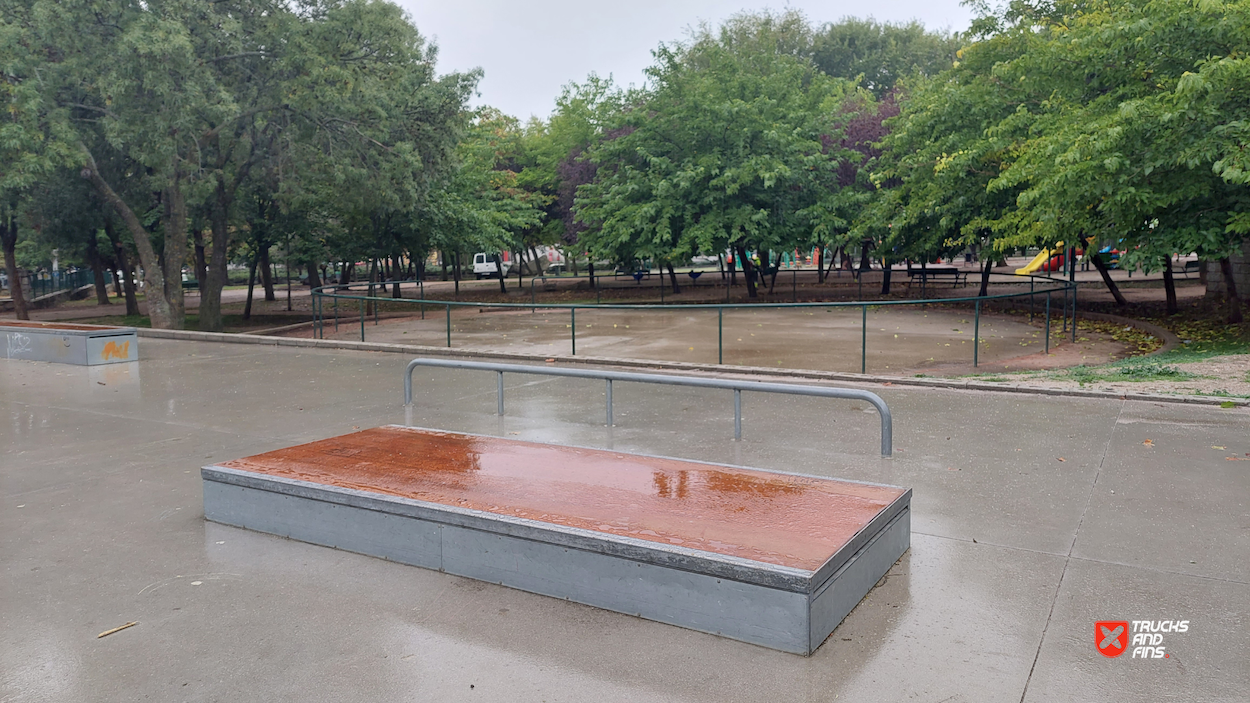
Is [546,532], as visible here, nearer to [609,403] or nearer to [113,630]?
[113,630]

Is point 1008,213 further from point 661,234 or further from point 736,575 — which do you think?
point 736,575

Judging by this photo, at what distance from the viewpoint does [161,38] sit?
18281 millimetres

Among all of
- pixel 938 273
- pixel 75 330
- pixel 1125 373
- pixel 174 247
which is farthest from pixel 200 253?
pixel 1125 373

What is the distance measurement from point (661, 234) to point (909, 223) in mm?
7108

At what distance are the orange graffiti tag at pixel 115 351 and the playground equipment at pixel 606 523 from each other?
31.4 ft

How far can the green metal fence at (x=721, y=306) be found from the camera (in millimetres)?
13797

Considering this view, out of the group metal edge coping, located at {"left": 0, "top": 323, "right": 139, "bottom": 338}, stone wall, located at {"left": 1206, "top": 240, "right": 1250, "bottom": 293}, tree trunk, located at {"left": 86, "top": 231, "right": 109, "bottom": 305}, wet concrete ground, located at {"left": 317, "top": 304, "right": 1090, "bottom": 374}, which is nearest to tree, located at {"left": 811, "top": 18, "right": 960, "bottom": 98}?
wet concrete ground, located at {"left": 317, "top": 304, "right": 1090, "bottom": 374}

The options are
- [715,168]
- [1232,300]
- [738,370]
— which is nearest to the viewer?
[738,370]

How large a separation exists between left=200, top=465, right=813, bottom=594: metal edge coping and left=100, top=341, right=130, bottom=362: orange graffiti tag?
9.98 m

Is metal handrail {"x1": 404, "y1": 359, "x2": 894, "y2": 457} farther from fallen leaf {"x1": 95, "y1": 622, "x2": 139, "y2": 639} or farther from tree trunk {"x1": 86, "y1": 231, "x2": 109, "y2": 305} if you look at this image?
tree trunk {"x1": 86, "y1": 231, "x2": 109, "y2": 305}

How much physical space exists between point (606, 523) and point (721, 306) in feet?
30.6

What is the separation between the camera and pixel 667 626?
4.16 metres

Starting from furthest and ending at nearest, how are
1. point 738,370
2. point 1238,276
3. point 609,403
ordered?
1. point 1238,276
2. point 738,370
3. point 609,403

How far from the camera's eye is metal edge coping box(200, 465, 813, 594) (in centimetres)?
387
